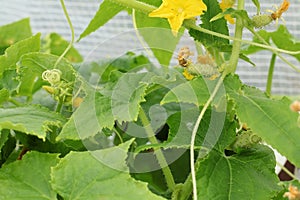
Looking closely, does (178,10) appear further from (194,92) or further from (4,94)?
(4,94)

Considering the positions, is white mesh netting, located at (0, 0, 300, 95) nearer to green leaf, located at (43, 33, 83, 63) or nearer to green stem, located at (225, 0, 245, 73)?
green leaf, located at (43, 33, 83, 63)

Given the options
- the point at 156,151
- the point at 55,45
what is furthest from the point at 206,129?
the point at 55,45

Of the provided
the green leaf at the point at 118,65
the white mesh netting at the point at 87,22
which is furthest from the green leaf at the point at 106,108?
the white mesh netting at the point at 87,22

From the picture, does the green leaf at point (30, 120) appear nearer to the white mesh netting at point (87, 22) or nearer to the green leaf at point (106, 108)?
the green leaf at point (106, 108)

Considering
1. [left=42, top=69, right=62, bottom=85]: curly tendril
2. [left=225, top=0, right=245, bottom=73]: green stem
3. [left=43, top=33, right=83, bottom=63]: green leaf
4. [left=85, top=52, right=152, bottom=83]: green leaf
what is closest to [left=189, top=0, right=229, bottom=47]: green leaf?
[left=225, top=0, right=245, bottom=73]: green stem

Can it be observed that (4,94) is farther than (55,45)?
No

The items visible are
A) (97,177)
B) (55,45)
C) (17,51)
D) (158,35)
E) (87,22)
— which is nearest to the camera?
(97,177)

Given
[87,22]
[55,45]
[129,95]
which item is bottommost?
[87,22]
